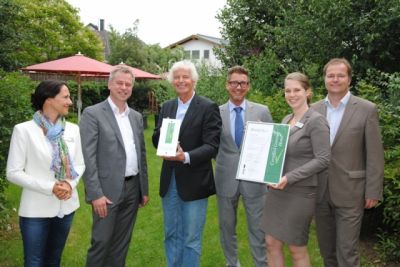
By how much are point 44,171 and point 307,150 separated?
2178mm

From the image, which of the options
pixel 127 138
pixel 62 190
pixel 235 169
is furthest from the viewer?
pixel 235 169

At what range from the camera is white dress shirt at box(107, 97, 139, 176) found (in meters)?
3.83

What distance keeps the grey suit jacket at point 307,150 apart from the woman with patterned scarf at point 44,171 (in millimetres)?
1815

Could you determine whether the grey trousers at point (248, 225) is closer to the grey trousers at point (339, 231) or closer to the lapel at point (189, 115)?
the grey trousers at point (339, 231)

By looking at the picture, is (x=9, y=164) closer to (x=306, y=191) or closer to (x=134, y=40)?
(x=306, y=191)

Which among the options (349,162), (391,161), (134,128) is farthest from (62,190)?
(391,161)

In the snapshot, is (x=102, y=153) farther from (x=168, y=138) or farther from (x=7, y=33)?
(x=7, y=33)

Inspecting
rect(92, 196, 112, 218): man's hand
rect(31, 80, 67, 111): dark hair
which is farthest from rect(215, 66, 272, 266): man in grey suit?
rect(31, 80, 67, 111): dark hair

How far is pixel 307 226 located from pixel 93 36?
111 ft

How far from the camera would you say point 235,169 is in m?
4.35

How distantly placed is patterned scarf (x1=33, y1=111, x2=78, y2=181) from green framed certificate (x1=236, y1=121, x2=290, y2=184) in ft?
4.85

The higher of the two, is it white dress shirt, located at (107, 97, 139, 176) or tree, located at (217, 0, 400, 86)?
tree, located at (217, 0, 400, 86)

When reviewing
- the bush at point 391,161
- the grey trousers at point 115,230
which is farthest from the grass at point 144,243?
the grey trousers at point 115,230

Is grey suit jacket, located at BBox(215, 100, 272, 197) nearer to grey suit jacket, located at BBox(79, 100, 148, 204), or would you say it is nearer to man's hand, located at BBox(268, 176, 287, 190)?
man's hand, located at BBox(268, 176, 287, 190)
